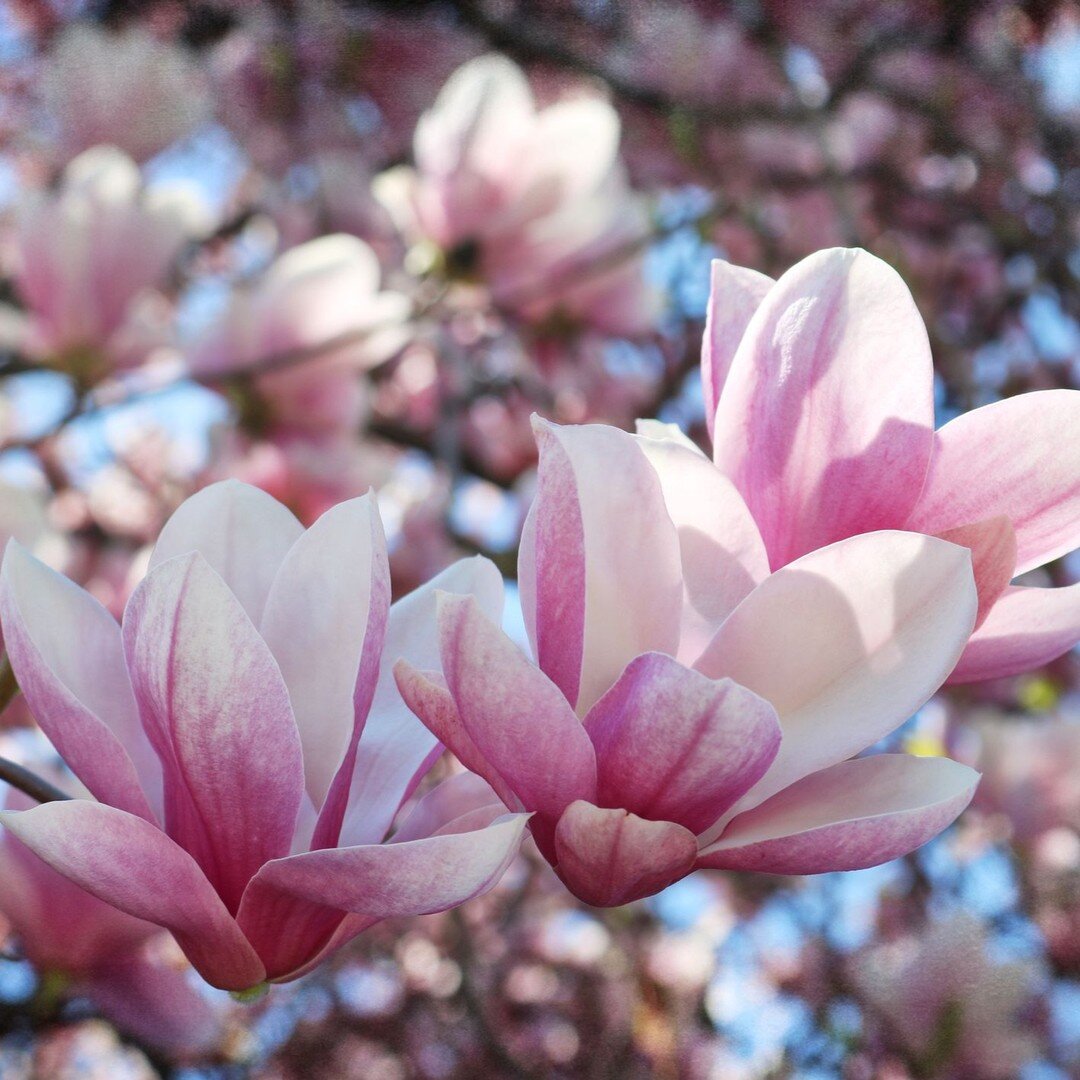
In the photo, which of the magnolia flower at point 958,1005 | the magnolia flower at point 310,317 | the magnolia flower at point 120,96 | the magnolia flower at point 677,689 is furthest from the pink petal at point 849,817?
the magnolia flower at point 120,96

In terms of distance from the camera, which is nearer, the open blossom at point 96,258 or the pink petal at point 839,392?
the pink petal at point 839,392

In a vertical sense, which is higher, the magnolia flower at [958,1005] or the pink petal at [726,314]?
the pink petal at [726,314]

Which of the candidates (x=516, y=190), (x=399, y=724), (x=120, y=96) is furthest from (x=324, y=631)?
(x=120, y=96)

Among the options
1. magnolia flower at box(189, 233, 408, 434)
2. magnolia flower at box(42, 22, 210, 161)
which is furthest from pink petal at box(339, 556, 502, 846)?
magnolia flower at box(42, 22, 210, 161)

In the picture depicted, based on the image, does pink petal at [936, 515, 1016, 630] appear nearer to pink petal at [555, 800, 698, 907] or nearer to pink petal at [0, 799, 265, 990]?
pink petal at [555, 800, 698, 907]

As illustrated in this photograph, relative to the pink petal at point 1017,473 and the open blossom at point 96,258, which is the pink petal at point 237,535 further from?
the open blossom at point 96,258

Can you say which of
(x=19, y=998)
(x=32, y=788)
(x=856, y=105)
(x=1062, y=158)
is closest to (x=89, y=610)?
(x=32, y=788)
